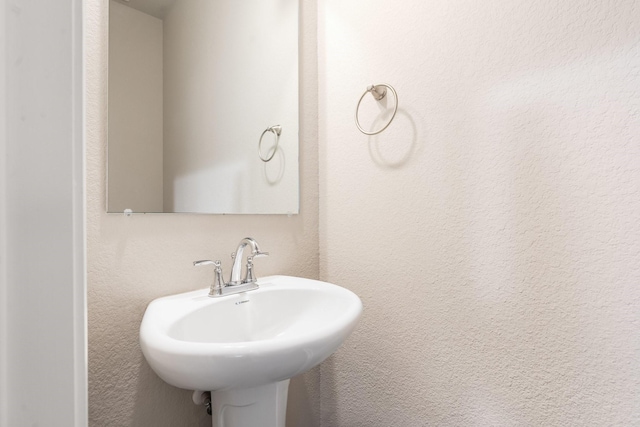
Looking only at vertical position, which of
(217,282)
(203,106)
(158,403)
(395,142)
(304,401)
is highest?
(203,106)

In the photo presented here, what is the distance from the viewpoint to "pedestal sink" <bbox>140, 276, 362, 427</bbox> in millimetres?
605

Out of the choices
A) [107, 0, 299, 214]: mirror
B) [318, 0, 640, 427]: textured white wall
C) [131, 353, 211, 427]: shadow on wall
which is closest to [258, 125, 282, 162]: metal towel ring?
[107, 0, 299, 214]: mirror

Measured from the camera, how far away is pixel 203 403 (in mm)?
993

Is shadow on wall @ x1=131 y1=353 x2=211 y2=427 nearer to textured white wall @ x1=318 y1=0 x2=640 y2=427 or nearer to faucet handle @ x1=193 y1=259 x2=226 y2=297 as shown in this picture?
faucet handle @ x1=193 y1=259 x2=226 y2=297

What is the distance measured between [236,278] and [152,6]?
85 centimetres

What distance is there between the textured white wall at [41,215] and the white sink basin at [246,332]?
41 cm

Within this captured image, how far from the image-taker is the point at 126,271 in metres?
0.87

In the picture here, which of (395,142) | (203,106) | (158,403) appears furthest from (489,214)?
(158,403)

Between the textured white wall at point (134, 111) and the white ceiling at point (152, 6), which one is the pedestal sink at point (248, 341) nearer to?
the textured white wall at point (134, 111)

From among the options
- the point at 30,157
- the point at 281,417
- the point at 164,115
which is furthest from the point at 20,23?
the point at 281,417

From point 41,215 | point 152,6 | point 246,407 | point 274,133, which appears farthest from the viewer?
point 274,133

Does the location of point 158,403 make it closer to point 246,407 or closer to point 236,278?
point 246,407

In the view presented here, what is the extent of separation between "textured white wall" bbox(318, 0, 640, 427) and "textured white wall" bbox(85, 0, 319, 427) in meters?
0.54

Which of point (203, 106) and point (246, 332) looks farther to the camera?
point (203, 106)
